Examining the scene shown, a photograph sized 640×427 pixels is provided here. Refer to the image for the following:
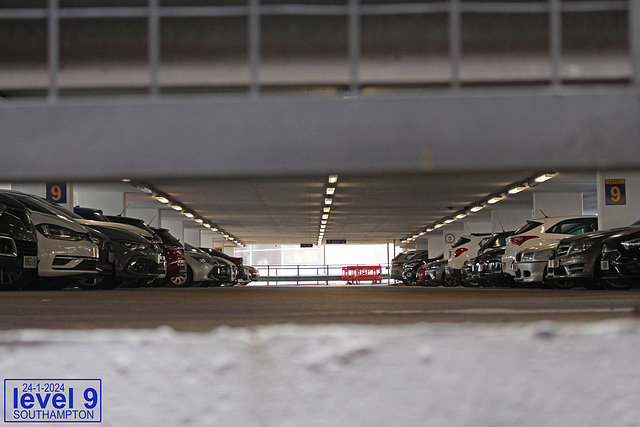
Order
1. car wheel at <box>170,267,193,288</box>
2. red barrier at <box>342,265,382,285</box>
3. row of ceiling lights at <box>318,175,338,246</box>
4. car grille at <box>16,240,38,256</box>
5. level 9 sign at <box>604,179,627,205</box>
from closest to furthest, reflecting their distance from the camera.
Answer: car grille at <box>16,240,38,256</box> → car wheel at <box>170,267,193,288</box> → level 9 sign at <box>604,179,627,205</box> → row of ceiling lights at <box>318,175,338,246</box> → red barrier at <box>342,265,382,285</box>

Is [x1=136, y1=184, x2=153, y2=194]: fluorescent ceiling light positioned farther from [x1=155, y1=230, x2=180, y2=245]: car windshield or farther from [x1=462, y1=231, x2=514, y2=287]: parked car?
[x1=462, y1=231, x2=514, y2=287]: parked car

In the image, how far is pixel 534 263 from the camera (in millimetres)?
11883

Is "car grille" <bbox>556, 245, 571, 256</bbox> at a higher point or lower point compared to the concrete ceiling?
lower

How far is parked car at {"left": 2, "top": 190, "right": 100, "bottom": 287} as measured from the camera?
8.23 meters

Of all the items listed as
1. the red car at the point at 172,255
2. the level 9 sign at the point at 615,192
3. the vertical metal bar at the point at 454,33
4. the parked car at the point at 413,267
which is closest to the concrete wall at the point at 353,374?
the vertical metal bar at the point at 454,33

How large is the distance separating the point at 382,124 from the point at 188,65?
1930 mm

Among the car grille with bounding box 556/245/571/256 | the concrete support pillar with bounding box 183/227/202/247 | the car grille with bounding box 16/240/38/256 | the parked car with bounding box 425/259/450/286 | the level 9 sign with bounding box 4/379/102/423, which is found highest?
the concrete support pillar with bounding box 183/227/202/247

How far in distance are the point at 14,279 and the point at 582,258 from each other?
7.91m

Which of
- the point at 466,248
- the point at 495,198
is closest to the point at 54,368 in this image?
the point at 466,248

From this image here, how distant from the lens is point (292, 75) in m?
4.21

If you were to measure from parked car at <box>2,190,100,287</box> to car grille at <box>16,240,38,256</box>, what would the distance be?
0.10 meters

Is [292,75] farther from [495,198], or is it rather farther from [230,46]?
[495,198]

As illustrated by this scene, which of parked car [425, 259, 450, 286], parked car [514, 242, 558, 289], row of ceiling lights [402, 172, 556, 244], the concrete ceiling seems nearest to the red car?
the concrete ceiling

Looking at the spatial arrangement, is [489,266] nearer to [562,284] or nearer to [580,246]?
[562,284]
